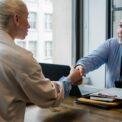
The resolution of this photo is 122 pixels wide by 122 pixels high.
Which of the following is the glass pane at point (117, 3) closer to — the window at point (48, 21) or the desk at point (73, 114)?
the window at point (48, 21)

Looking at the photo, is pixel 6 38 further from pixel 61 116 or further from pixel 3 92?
pixel 61 116

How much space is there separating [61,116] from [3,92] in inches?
19.7

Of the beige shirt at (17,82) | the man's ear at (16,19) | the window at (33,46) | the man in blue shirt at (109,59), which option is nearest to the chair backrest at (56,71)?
the man in blue shirt at (109,59)

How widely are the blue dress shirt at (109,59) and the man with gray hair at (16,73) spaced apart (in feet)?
4.09

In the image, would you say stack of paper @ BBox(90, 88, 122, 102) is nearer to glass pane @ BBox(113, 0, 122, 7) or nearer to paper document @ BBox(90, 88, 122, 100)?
paper document @ BBox(90, 88, 122, 100)

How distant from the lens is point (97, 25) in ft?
11.9

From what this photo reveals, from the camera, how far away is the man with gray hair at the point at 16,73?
1357mm

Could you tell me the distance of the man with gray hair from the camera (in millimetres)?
1357

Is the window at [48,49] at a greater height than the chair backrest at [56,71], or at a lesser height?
greater

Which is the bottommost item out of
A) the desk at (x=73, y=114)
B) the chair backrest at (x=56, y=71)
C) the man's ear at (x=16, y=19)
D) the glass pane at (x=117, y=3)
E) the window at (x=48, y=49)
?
the desk at (x=73, y=114)

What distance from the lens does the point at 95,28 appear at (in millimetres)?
3654

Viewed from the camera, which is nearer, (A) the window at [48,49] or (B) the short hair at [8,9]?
(B) the short hair at [8,9]

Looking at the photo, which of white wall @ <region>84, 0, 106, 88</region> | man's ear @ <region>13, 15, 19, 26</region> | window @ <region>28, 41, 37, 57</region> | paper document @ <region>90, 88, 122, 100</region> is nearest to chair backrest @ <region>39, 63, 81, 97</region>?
paper document @ <region>90, 88, 122, 100</region>

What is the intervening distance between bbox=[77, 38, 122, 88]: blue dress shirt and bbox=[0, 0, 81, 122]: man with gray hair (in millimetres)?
1246
